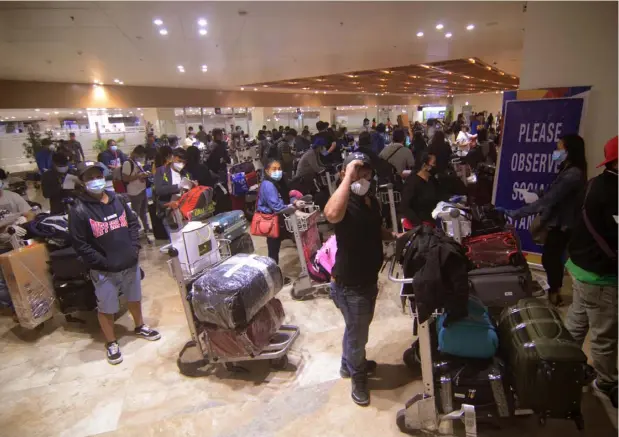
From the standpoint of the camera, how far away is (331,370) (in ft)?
9.66

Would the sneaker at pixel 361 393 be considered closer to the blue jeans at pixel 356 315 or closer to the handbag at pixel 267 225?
the blue jeans at pixel 356 315

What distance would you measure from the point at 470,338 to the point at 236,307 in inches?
59.6

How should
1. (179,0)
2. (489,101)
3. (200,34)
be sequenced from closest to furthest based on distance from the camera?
(179,0) < (200,34) < (489,101)

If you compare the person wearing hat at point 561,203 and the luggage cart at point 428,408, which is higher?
the person wearing hat at point 561,203

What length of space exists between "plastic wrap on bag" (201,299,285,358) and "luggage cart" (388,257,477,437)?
3.75ft

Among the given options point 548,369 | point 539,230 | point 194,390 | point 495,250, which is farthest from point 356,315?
point 539,230

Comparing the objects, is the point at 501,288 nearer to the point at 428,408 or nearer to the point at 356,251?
the point at 428,408

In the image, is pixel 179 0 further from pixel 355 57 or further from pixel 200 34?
pixel 355 57

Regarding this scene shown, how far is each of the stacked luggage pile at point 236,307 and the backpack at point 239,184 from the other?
12.6 ft

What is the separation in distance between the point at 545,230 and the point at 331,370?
234 cm

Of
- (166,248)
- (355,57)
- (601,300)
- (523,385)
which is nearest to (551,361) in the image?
(523,385)

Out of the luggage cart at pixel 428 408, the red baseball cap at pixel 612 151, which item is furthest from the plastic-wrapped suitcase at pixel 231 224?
the red baseball cap at pixel 612 151

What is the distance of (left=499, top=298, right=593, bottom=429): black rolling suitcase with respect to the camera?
1.87 m

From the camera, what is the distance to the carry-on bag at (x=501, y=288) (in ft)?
9.57
